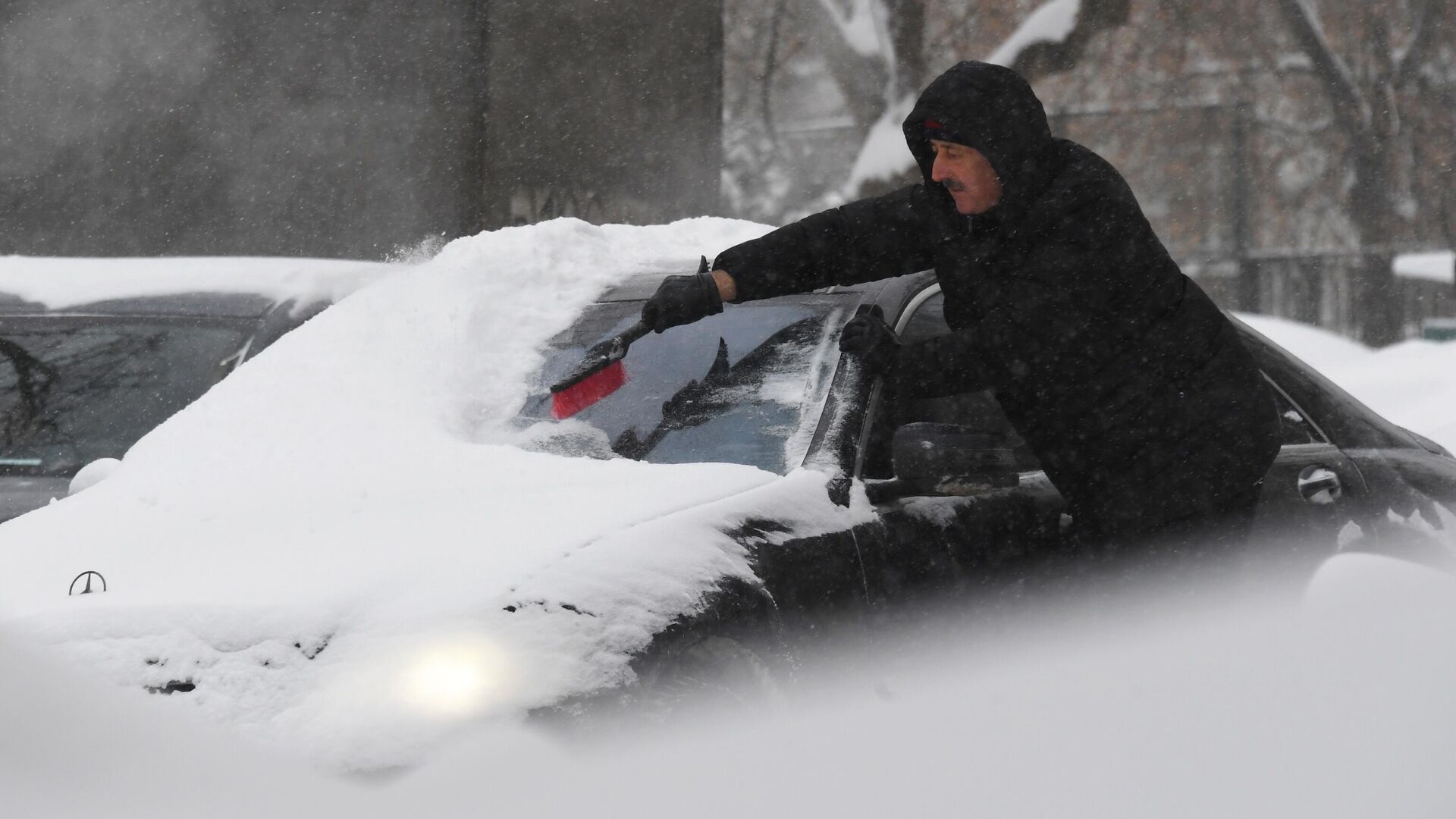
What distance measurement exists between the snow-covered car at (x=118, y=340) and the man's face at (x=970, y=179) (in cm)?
Result: 265

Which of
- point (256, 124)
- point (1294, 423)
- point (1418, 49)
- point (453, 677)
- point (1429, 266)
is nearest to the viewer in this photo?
point (453, 677)

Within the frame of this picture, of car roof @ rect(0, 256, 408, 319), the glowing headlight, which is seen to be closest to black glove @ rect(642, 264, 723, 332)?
the glowing headlight

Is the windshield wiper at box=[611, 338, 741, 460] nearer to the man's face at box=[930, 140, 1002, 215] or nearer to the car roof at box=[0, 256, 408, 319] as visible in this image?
the man's face at box=[930, 140, 1002, 215]

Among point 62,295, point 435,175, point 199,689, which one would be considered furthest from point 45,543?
point 435,175

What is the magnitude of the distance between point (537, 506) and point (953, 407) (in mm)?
1150

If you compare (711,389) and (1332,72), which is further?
(1332,72)

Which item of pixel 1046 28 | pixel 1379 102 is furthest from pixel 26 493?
pixel 1379 102

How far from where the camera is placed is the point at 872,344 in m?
3.39

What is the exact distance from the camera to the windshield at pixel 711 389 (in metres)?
3.39

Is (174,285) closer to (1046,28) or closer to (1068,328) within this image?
(1068,328)

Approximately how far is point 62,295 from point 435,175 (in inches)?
166

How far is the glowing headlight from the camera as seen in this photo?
2.38 metres

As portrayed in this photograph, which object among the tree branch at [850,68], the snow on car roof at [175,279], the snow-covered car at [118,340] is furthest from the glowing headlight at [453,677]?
the tree branch at [850,68]

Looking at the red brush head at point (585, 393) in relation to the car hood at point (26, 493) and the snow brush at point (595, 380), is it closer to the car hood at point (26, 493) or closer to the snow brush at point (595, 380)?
the snow brush at point (595, 380)
